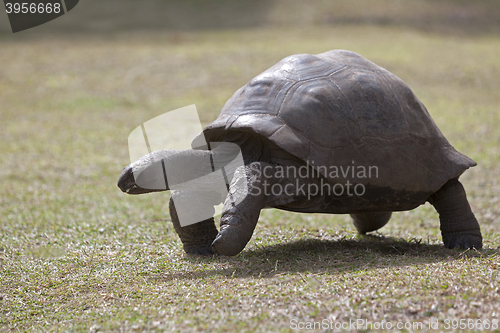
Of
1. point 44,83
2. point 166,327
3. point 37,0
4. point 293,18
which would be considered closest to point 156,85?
point 44,83

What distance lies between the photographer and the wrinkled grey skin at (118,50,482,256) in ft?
14.4

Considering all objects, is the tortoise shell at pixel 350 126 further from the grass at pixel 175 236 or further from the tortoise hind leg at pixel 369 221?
the tortoise hind leg at pixel 369 221

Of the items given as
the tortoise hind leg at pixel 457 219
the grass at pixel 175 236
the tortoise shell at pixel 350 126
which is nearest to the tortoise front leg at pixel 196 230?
the grass at pixel 175 236

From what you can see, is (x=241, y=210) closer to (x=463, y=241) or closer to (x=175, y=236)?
(x=175, y=236)

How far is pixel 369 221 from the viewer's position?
5938 millimetres

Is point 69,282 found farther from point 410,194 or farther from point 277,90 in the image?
point 410,194

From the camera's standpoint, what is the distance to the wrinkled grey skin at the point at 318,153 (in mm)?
4379

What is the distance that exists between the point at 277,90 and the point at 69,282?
2.42 m

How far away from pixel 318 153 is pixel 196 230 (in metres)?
1.39

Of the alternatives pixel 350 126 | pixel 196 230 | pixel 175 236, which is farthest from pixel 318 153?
pixel 175 236

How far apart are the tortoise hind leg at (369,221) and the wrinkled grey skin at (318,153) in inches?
30.4

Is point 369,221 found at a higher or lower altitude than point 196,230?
lower

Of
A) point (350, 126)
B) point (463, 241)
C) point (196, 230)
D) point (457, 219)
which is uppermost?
point (350, 126)

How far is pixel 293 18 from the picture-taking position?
25781 millimetres
